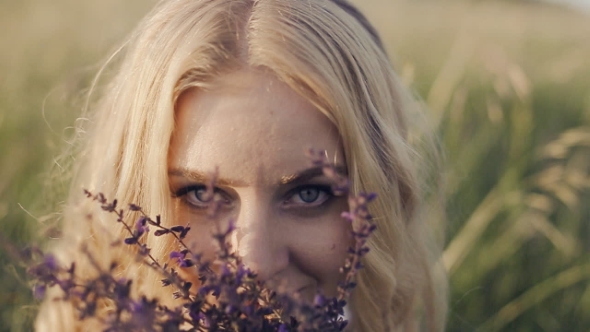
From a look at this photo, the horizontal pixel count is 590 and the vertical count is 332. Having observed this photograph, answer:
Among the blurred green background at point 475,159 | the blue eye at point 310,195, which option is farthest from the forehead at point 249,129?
the blurred green background at point 475,159

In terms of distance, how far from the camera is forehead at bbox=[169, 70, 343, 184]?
166 cm

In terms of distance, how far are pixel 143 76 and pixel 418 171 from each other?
1032 millimetres

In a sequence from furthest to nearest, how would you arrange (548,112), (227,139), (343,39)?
(548,112), (343,39), (227,139)

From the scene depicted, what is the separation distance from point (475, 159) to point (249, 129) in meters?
2.14

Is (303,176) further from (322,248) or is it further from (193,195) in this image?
(193,195)

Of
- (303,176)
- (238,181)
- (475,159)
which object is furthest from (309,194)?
(475,159)

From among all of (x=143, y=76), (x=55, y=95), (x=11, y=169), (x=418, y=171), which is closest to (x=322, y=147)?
(x=143, y=76)

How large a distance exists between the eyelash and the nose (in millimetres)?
83

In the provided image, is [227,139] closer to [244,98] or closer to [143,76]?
[244,98]

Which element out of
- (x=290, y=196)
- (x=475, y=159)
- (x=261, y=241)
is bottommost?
(x=261, y=241)

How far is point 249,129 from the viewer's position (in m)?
1.65

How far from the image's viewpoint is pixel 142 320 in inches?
36.5

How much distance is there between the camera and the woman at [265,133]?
1673mm

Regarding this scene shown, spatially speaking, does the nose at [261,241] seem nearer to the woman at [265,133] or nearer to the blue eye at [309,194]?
the woman at [265,133]
